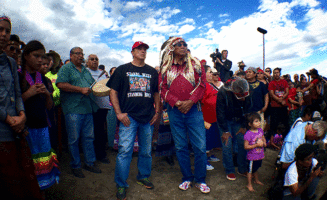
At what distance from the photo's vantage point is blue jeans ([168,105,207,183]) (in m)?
2.78

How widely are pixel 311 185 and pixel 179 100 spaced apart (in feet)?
7.42

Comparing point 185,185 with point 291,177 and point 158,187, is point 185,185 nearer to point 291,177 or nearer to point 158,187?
point 158,187

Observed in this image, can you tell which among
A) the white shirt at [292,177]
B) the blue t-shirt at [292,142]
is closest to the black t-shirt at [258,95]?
the blue t-shirt at [292,142]

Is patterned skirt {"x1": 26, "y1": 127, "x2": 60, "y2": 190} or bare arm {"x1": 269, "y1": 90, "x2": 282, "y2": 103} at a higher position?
bare arm {"x1": 269, "y1": 90, "x2": 282, "y2": 103}

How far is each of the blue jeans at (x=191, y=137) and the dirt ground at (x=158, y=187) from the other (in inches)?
12.3

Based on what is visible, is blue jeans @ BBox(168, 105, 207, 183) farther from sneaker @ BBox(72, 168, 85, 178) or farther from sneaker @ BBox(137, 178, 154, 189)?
sneaker @ BBox(72, 168, 85, 178)

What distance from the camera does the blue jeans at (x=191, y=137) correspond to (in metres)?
2.78

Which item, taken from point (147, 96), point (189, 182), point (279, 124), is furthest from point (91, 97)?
point (279, 124)

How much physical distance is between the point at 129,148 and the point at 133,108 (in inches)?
22.7

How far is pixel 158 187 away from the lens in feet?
9.98

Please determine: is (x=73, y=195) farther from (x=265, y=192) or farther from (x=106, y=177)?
(x=265, y=192)

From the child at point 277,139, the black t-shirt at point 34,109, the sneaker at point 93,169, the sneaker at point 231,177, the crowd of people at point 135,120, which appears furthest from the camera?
the child at point 277,139

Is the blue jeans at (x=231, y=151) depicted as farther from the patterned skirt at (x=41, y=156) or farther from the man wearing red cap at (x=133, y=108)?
the patterned skirt at (x=41, y=156)

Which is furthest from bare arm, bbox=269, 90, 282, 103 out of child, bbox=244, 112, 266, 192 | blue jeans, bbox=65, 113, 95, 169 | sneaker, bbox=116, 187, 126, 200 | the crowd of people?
blue jeans, bbox=65, 113, 95, 169
